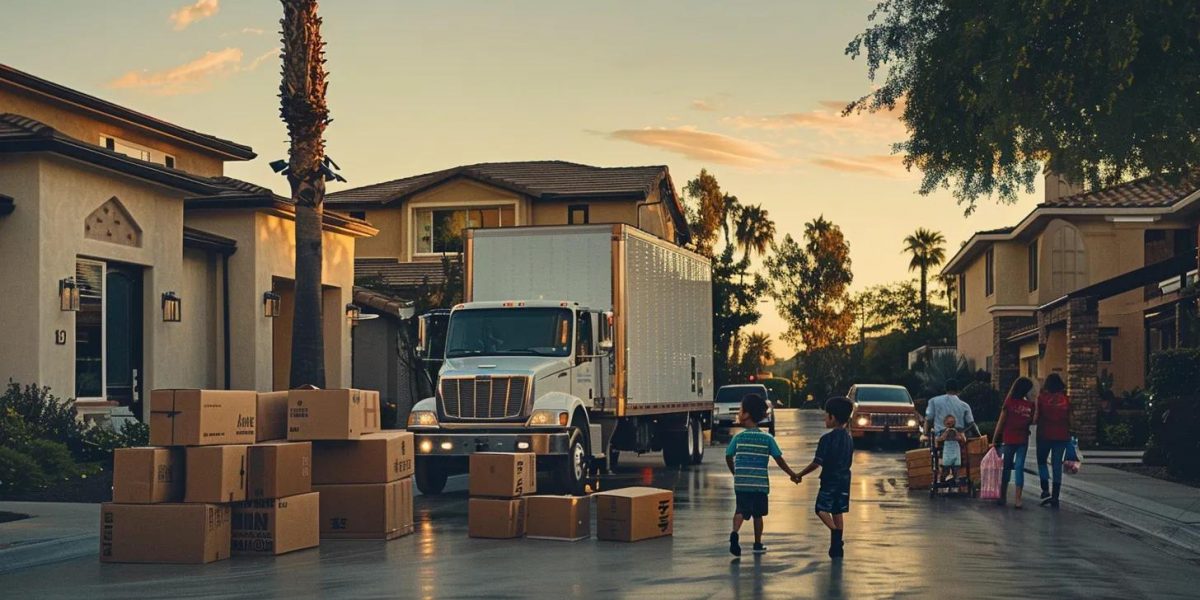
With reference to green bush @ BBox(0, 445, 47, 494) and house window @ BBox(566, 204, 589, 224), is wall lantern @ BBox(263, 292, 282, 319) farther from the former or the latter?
house window @ BBox(566, 204, 589, 224)

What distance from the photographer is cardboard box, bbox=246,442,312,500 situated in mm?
14430

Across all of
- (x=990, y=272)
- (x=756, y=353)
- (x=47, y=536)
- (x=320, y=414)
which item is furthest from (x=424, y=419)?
(x=756, y=353)

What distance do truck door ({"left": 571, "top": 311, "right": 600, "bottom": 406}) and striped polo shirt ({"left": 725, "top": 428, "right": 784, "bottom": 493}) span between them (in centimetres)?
910

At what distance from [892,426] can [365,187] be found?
2993 cm

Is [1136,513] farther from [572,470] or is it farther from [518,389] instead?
[518,389]

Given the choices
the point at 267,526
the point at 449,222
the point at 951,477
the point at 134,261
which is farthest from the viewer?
the point at 449,222

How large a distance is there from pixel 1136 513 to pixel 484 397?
9.10 m

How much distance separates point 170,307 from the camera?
2753cm

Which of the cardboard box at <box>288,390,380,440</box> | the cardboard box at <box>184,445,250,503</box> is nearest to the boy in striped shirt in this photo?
the cardboard box at <box>288,390,380,440</box>

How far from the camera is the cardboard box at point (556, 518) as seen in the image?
1567cm

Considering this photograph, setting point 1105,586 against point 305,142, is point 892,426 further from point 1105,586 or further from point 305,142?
point 1105,586

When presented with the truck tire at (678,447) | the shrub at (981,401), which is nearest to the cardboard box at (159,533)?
the truck tire at (678,447)

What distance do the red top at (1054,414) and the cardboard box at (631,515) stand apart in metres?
6.76

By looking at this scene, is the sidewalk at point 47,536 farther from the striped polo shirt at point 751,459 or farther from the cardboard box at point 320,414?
the striped polo shirt at point 751,459
